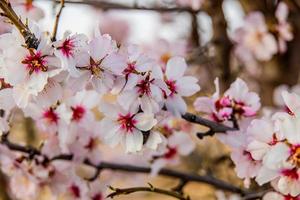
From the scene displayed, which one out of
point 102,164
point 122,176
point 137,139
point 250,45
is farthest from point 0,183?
point 137,139

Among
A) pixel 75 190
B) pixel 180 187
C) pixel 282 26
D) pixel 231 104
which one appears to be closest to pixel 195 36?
pixel 282 26

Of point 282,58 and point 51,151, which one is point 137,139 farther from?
point 282,58

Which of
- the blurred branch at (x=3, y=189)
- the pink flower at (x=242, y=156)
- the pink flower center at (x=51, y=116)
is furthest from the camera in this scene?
the blurred branch at (x=3, y=189)

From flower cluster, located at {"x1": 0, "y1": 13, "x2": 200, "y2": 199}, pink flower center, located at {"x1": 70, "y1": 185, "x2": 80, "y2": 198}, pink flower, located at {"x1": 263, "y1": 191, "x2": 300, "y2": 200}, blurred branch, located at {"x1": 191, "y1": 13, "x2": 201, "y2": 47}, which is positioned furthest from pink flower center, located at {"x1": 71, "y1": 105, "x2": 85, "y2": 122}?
blurred branch, located at {"x1": 191, "y1": 13, "x2": 201, "y2": 47}

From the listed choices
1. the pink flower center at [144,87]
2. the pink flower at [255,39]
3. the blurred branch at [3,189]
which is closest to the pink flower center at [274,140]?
the pink flower center at [144,87]

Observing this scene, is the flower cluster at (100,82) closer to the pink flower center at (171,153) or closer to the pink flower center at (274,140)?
the pink flower center at (274,140)

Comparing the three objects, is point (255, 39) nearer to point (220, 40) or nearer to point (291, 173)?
point (220, 40)
